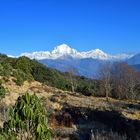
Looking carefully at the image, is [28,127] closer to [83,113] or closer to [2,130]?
[2,130]

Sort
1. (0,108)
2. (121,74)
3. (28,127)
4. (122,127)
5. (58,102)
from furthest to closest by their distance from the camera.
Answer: (121,74) < (58,102) < (0,108) < (122,127) < (28,127)

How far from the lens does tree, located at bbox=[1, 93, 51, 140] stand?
9.59 metres

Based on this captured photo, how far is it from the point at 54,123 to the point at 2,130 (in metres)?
13.0

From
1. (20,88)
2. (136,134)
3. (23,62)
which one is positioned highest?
(23,62)

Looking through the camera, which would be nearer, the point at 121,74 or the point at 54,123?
the point at 54,123

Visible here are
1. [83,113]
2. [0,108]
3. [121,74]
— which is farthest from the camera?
[121,74]

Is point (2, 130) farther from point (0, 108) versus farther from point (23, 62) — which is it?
point (23, 62)

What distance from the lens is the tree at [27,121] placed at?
959 cm

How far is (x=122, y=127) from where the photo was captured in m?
22.3

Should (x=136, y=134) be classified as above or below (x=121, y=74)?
below

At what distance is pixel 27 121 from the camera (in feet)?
32.1

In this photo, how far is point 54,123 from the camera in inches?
903

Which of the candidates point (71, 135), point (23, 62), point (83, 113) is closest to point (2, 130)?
point (71, 135)

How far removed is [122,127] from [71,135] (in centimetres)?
406
